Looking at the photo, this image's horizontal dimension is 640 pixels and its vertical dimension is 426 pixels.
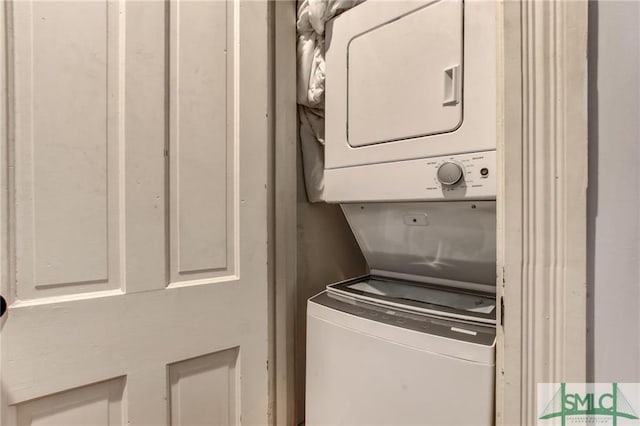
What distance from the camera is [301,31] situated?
1.29 metres

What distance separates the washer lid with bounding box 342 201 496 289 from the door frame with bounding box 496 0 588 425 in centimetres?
45

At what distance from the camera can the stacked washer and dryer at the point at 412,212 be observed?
816 millimetres

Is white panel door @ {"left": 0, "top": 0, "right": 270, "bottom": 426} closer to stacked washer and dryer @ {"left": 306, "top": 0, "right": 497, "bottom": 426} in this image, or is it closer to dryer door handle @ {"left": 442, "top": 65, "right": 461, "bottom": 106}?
stacked washer and dryer @ {"left": 306, "top": 0, "right": 497, "bottom": 426}

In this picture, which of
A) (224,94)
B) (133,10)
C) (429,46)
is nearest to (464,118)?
(429,46)

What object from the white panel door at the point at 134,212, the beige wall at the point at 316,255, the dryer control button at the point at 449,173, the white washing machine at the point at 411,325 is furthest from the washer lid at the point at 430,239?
the white panel door at the point at 134,212

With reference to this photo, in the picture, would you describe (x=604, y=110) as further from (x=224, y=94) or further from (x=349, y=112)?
(x=224, y=94)

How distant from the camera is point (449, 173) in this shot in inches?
34.1

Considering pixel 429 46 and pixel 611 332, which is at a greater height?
pixel 429 46

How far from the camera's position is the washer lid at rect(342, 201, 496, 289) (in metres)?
0.97

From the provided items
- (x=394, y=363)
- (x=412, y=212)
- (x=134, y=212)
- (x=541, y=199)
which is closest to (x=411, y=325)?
(x=394, y=363)

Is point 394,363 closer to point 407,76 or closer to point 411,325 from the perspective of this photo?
point 411,325

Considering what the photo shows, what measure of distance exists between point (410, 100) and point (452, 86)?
4.9 inches

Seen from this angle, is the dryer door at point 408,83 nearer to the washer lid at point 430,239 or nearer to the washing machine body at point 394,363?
the washer lid at point 430,239

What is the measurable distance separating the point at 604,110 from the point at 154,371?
1.15 meters
